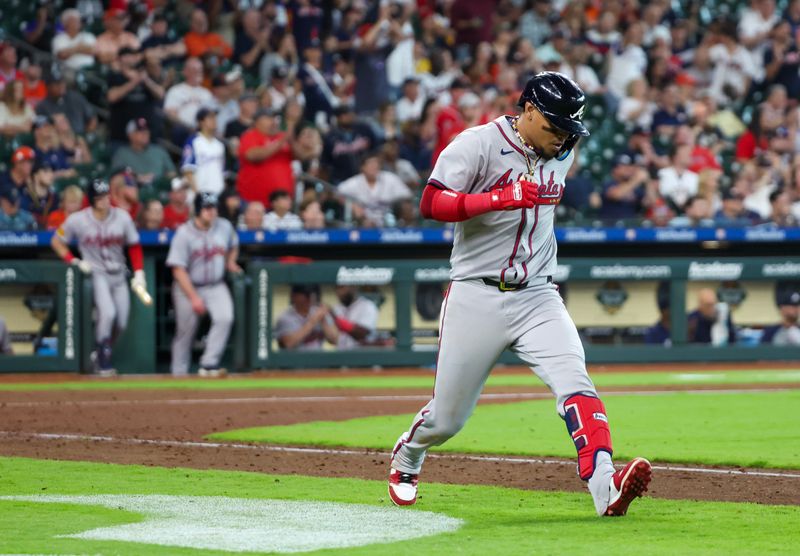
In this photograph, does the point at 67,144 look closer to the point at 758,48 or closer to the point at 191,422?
the point at 191,422

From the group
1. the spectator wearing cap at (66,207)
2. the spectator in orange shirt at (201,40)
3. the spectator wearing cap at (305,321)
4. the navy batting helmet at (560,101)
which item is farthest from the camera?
the spectator in orange shirt at (201,40)

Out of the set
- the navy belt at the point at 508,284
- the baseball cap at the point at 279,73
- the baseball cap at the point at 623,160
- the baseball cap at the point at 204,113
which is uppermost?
the baseball cap at the point at 279,73

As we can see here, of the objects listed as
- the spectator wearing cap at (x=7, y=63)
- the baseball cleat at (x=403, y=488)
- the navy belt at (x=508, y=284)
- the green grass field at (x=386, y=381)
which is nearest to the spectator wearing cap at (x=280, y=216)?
the green grass field at (x=386, y=381)

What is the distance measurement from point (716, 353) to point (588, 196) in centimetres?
253

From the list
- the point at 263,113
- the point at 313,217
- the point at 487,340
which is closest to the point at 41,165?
the point at 263,113

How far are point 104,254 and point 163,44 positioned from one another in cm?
389

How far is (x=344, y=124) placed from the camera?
17609mm

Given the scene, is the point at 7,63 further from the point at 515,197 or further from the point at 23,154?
the point at 515,197

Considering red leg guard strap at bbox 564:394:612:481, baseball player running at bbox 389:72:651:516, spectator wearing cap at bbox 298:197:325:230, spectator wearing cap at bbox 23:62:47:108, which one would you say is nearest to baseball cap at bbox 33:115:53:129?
spectator wearing cap at bbox 23:62:47:108

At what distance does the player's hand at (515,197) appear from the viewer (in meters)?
5.60

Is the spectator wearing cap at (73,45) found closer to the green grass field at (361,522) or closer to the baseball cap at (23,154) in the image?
the baseball cap at (23,154)

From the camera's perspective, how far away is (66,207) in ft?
50.4

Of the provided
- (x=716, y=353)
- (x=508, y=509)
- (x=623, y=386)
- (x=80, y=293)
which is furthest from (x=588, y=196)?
(x=508, y=509)

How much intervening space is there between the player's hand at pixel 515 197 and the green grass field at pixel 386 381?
25.5ft
